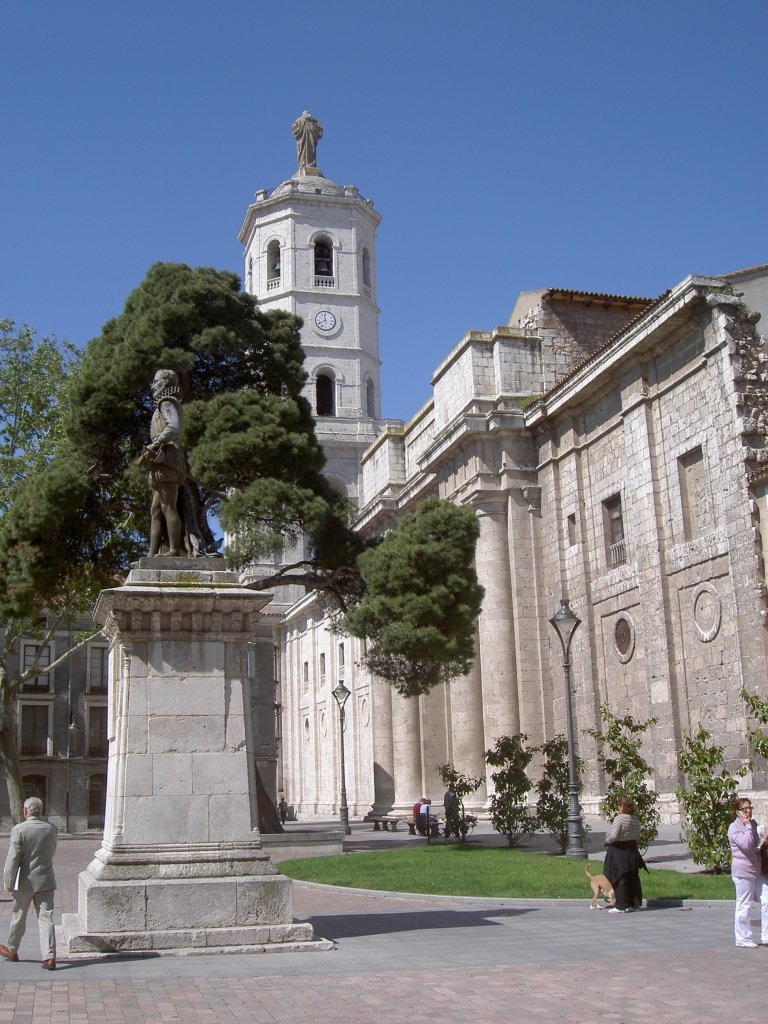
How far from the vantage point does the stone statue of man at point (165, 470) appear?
33.7 feet

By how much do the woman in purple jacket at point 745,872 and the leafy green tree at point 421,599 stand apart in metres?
10.5

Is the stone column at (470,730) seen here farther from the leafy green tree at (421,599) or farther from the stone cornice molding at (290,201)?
the stone cornice molding at (290,201)

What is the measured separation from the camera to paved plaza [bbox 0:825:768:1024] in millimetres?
6523

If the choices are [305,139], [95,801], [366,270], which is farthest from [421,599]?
[305,139]

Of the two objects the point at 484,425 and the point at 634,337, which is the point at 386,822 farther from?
the point at 634,337

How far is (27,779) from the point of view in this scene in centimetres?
4278

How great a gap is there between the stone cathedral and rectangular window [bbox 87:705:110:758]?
34.3 feet

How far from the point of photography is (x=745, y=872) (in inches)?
357

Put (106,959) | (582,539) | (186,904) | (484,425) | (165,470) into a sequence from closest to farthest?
(106,959)
(186,904)
(165,470)
(582,539)
(484,425)

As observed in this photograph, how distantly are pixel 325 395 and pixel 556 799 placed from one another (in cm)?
4144

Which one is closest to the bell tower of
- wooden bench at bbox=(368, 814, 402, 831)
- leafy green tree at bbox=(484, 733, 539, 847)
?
wooden bench at bbox=(368, 814, 402, 831)

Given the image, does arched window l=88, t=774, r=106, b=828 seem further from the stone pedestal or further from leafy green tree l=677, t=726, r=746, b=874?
the stone pedestal

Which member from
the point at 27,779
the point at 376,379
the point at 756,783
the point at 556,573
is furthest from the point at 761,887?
the point at 376,379

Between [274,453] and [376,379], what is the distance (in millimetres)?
38545
